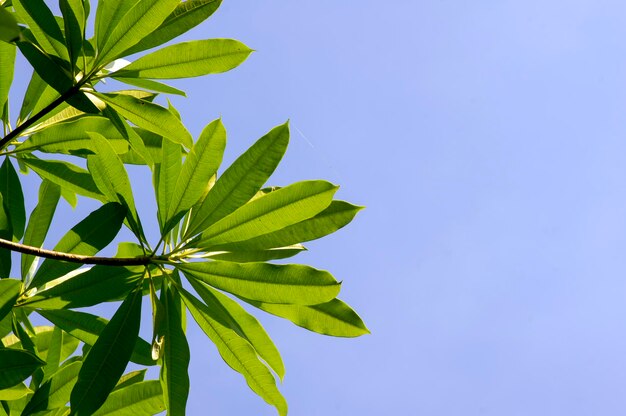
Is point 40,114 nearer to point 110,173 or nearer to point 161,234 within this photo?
point 110,173

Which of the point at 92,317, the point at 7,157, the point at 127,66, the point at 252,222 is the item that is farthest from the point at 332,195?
the point at 7,157

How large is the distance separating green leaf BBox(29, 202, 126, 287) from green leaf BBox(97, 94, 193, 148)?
260mm

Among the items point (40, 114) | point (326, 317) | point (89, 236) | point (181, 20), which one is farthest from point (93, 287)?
point (181, 20)

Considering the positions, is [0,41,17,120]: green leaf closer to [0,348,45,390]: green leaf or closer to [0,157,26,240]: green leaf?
[0,157,26,240]: green leaf

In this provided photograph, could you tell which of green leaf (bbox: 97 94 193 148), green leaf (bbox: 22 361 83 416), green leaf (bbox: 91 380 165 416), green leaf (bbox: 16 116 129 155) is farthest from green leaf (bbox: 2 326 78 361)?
green leaf (bbox: 97 94 193 148)

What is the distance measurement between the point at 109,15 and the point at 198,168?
1.63 feet

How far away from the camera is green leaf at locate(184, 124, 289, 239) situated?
6.23ft

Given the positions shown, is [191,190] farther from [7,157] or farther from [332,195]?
[7,157]

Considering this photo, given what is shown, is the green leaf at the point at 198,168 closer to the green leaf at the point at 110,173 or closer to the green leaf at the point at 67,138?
the green leaf at the point at 110,173

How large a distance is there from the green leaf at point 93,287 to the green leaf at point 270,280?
0.18 metres

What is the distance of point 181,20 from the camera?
6.57 feet

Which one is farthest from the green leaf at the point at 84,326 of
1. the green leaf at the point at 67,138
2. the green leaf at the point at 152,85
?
the green leaf at the point at 152,85

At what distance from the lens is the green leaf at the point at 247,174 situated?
6.23 ft

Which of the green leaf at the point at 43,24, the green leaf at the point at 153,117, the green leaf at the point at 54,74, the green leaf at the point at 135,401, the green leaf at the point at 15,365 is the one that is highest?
the green leaf at the point at 43,24
